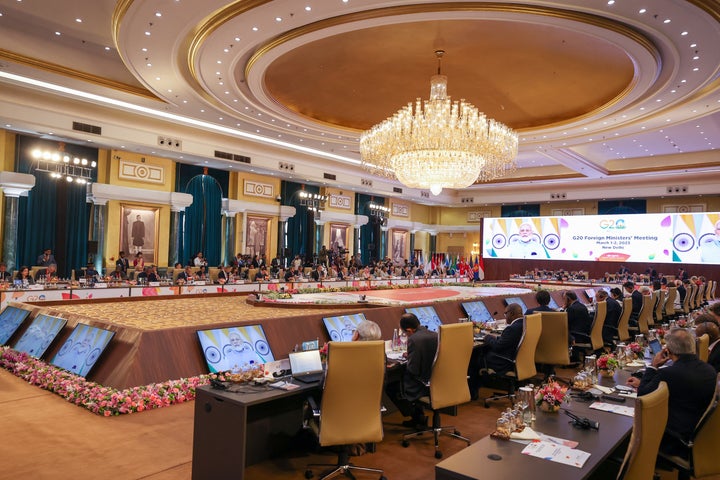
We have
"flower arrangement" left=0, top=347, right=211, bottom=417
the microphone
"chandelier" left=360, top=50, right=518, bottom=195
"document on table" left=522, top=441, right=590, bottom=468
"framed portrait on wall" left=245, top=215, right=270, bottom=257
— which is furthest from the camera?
"framed portrait on wall" left=245, top=215, right=270, bottom=257

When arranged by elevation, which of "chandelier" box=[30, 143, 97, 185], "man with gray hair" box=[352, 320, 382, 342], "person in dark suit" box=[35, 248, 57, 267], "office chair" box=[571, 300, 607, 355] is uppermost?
"chandelier" box=[30, 143, 97, 185]

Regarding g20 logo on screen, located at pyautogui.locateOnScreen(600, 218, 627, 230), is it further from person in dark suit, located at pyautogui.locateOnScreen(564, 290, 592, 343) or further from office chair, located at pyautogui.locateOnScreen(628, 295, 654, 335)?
person in dark suit, located at pyautogui.locateOnScreen(564, 290, 592, 343)

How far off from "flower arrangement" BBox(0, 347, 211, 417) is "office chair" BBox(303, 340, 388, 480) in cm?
124

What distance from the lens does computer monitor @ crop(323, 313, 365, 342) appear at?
19.7 feet

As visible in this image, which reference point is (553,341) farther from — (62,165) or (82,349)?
(62,165)

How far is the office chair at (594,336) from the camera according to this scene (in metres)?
6.70

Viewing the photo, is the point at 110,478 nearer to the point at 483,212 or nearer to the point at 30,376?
the point at 30,376

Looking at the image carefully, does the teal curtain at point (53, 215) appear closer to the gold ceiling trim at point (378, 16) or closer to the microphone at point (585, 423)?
the gold ceiling trim at point (378, 16)

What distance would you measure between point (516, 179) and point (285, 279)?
11962 millimetres

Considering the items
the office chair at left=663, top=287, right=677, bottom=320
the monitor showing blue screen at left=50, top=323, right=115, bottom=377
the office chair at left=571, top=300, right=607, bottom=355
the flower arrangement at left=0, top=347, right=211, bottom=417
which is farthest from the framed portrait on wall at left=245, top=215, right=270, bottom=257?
the office chair at left=571, top=300, right=607, bottom=355

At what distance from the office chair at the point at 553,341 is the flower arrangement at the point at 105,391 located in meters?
3.69

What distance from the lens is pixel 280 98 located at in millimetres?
10648

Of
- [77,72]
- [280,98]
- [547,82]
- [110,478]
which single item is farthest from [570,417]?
[77,72]

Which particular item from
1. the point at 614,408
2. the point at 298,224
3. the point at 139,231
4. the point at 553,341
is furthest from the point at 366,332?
the point at 298,224
